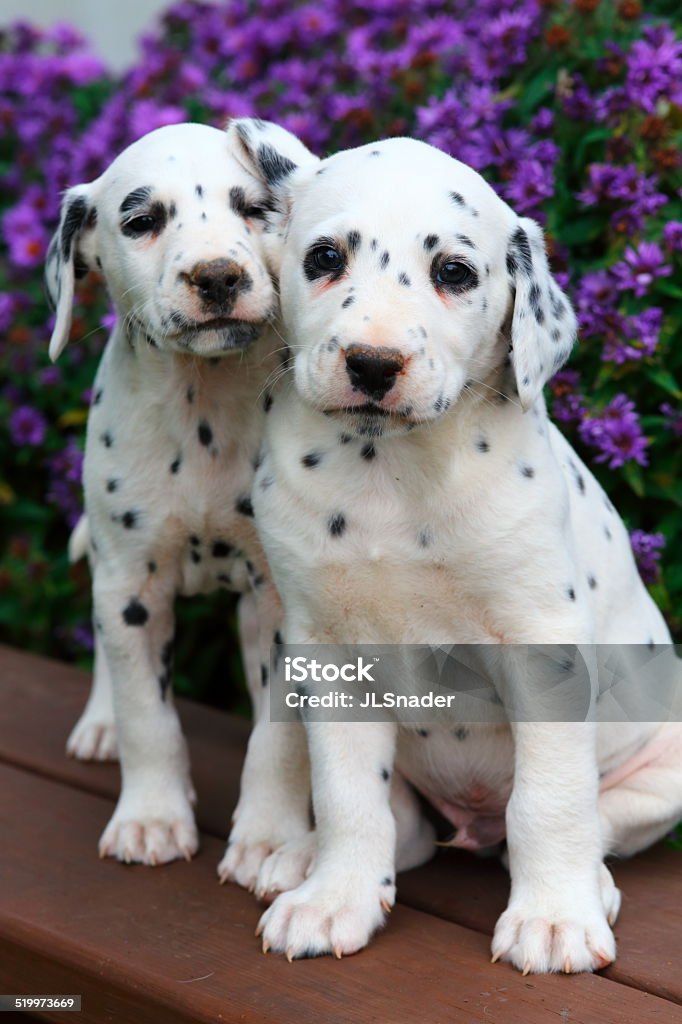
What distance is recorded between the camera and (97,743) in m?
4.77

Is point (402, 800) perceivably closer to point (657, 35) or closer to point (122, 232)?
point (122, 232)

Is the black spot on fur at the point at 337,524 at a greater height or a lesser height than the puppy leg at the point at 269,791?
greater

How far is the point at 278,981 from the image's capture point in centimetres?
330

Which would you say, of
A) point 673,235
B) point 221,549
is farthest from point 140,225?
point 673,235

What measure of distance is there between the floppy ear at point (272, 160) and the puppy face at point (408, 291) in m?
0.11

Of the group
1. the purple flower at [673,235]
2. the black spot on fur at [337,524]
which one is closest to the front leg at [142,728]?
the black spot on fur at [337,524]

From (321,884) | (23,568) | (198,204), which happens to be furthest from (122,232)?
(23,568)

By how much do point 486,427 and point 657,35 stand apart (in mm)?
1905

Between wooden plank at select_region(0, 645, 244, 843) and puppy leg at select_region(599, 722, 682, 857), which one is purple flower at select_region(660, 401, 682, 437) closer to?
puppy leg at select_region(599, 722, 682, 857)

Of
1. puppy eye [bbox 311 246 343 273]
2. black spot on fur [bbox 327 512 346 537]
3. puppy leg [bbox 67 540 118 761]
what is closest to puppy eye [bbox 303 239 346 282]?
puppy eye [bbox 311 246 343 273]

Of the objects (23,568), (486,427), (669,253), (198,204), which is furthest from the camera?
(23,568)

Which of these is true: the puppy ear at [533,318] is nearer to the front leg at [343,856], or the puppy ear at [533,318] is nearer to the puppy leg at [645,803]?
the front leg at [343,856]

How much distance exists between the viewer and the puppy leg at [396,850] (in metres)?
3.73

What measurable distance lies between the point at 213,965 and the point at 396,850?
2.28 ft
